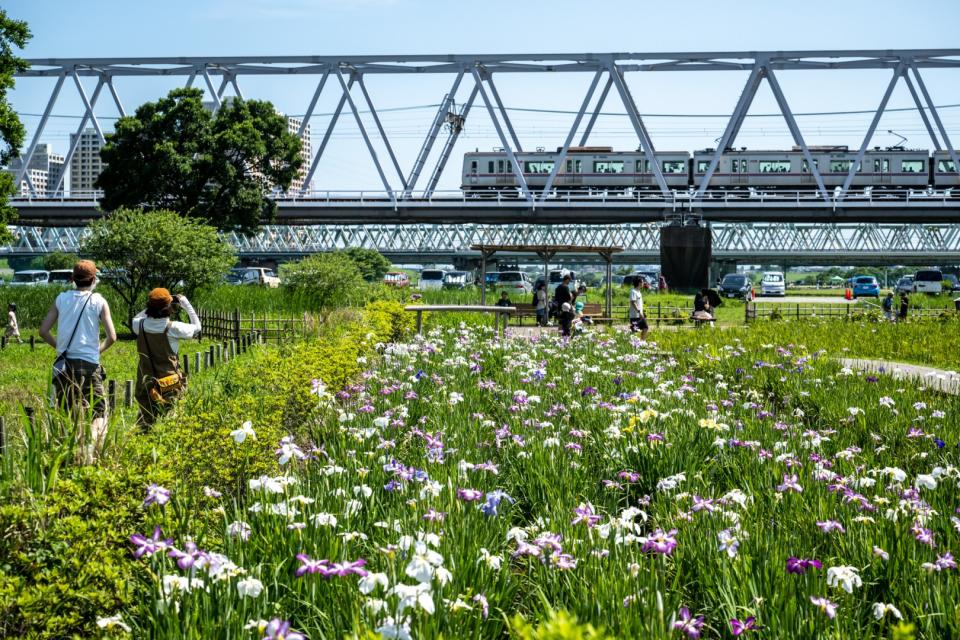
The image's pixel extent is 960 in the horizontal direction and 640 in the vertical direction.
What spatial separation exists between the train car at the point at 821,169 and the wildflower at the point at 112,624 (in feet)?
182

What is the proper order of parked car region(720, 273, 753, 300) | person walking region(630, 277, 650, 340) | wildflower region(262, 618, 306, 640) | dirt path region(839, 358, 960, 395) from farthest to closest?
1. parked car region(720, 273, 753, 300)
2. person walking region(630, 277, 650, 340)
3. dirt path region(839, 358, 960, 395)
4. wildflower region(262, 618, 306, 640)

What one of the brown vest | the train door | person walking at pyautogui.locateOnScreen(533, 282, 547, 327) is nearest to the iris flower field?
the brown vest

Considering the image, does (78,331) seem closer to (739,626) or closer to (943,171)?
(739,626)

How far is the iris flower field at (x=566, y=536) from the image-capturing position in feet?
11.3

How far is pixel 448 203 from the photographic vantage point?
54.3m

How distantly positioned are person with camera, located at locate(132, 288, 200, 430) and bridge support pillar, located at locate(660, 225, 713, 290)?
39355 millimetres

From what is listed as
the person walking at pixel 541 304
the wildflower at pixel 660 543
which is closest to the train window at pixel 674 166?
the person walking at pixel 541 304

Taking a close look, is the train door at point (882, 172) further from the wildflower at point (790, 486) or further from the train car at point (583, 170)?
the wildflower at point (790, 486)

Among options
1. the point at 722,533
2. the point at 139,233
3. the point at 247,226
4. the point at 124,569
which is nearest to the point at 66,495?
the point at 124,569

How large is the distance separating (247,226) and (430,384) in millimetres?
34170

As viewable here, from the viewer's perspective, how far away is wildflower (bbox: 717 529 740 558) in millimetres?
3889

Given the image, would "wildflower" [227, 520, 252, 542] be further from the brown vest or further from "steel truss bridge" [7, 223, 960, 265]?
"steel truss bridge" [7, 223, 960, 265]

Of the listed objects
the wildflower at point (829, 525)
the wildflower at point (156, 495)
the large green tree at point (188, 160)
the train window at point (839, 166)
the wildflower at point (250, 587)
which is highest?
the train window at point (839, 166)

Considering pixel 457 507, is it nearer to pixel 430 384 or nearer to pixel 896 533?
pixel 896 533
